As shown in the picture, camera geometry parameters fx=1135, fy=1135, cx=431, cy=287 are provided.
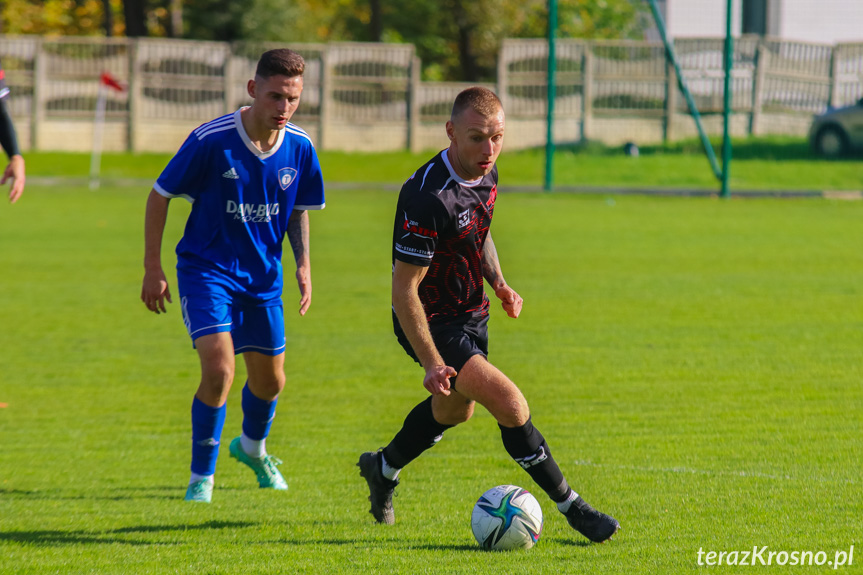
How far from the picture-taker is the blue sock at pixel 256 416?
596 centimetres

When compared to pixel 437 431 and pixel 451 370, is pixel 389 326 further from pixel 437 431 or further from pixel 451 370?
pixel 451 370

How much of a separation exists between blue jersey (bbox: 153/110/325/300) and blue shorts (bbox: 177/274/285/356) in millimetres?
55

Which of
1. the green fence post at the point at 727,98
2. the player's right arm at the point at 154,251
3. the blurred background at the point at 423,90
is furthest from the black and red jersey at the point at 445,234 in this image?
the blurred background at the point at 423,90

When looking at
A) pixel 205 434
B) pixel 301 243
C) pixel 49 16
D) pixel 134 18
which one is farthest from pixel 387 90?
pixel 205 434

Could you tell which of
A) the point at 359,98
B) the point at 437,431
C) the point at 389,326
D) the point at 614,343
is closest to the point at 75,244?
the point at 389,326

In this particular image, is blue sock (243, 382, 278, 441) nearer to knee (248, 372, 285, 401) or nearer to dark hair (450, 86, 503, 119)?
knee (248, 372, 285, 401)

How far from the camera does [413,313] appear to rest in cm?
454

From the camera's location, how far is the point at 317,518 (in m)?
5.24

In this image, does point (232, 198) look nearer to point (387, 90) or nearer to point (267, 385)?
point (267, 385)

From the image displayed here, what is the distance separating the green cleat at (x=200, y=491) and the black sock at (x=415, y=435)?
1.03 m

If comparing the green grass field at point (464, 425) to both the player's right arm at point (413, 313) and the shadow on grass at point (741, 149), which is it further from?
the shadow on grass at point (741, 149)

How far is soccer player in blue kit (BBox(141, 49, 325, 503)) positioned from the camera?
5.39 metres

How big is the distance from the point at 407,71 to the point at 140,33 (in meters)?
12.9

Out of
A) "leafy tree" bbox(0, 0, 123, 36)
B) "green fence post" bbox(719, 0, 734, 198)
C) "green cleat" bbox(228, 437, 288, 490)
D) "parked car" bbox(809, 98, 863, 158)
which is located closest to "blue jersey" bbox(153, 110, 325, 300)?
"green cleat" bbox(228, 437, 288, 490)
